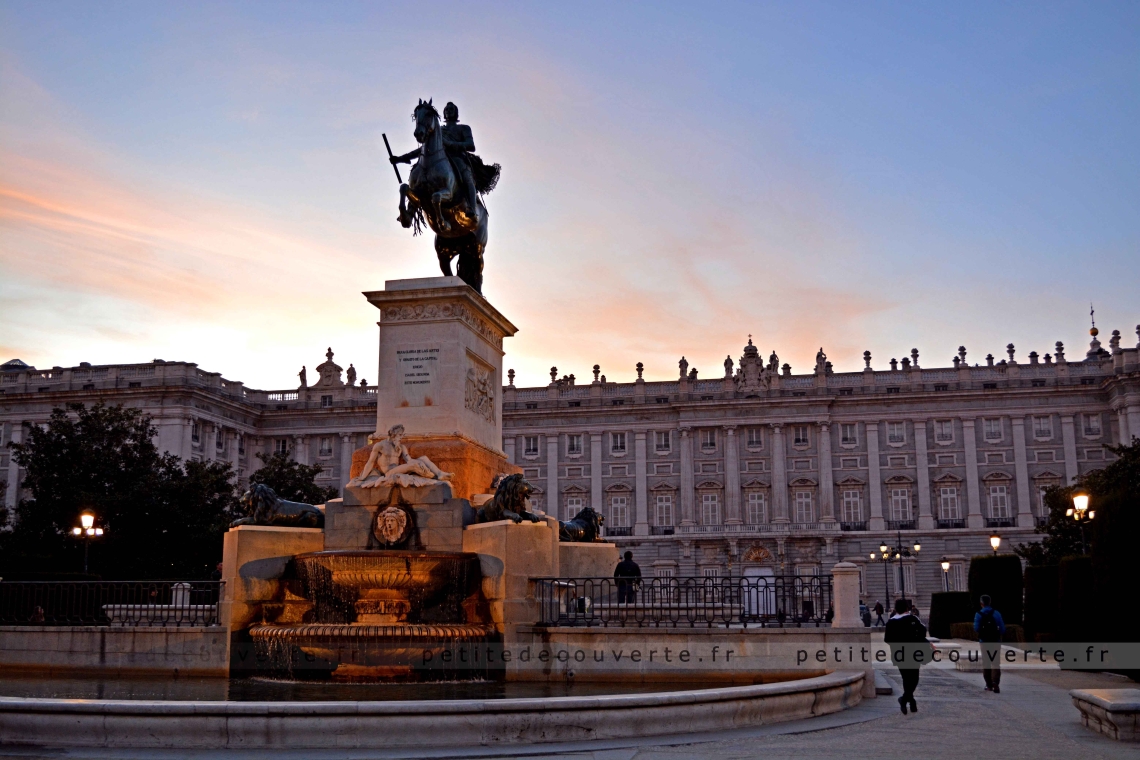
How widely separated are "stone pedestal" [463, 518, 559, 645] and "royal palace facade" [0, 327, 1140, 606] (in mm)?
67212

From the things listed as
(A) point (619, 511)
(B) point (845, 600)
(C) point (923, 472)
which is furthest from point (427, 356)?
(C) point (923, 472)

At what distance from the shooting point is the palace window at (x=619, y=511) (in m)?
87.9

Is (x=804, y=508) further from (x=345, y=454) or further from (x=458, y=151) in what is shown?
(x=458, y=151)

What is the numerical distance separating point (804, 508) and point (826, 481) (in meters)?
2.55

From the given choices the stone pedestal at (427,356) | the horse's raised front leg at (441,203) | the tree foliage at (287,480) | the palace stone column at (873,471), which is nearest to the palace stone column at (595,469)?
the palace stone column at (873,471)

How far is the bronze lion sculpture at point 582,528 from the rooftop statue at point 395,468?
3.32 m

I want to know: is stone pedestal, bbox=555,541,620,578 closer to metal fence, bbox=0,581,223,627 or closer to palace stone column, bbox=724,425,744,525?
metal fence, bbox=0,581,223,627

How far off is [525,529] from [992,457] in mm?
75529

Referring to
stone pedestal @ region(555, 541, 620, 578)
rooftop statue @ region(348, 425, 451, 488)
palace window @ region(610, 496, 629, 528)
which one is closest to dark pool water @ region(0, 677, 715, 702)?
rooftop statue @ region(348, 425, 451, 488)

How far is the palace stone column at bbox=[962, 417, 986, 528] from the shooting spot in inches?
3223

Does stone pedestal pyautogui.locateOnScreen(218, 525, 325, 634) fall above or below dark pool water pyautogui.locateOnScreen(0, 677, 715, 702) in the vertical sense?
above

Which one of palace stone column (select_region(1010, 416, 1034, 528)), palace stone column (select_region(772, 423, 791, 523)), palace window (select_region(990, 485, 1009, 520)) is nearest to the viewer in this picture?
palace stone column (select_region(1010, 416, 1034, 528))

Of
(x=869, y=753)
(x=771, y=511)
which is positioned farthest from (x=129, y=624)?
(x=771, y=511)

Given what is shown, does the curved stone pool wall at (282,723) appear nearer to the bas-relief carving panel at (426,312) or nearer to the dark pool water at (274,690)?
the dark pool water at (274,690)
